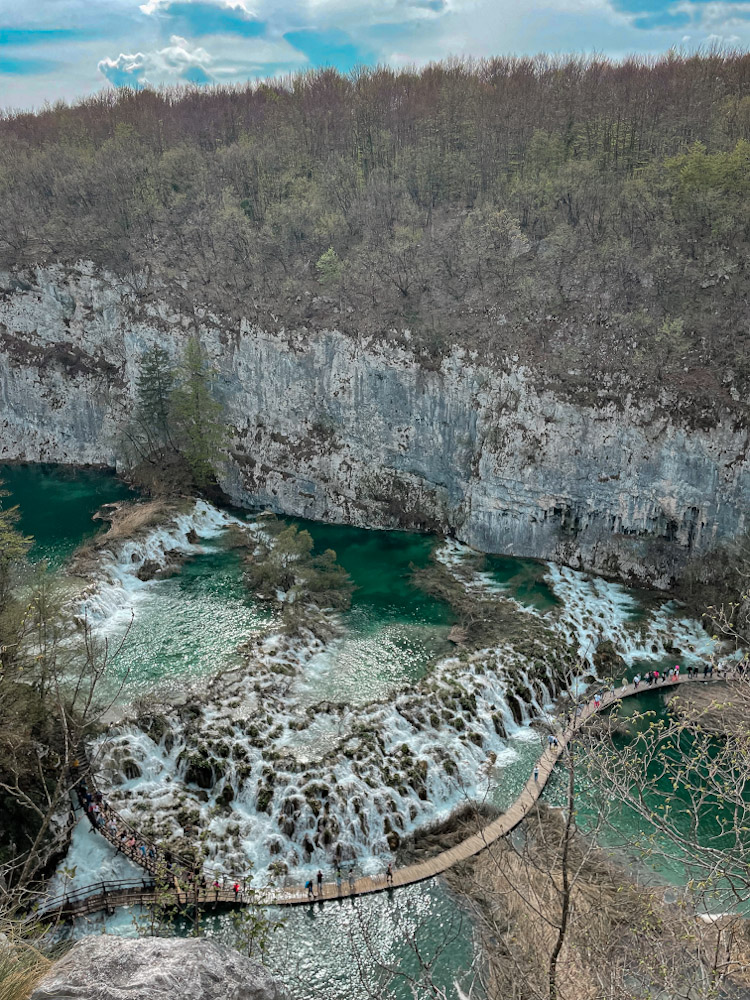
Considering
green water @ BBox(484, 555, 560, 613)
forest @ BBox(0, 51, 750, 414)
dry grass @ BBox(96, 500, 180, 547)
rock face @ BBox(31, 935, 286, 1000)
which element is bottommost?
green water @ BBox(484, 555, 560, 613)

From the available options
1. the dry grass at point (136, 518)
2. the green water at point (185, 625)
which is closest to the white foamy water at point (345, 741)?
the green water at point (185, 625)

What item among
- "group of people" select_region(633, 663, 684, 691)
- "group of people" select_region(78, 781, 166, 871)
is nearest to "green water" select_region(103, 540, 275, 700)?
"group of people" select_region(78, 781, 166, 871)

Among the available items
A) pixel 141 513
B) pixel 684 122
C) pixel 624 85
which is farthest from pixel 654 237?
pixel 141 513

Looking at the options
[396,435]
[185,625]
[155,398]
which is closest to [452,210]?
[396,435]

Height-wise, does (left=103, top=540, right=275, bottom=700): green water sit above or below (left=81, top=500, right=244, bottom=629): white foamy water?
below

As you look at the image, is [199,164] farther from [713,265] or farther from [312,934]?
[312,934]

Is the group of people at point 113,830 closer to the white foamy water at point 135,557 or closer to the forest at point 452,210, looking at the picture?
the white foamy water at point 135,557

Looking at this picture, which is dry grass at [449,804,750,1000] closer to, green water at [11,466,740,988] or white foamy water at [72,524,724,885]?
green water at [11,466,740,988]
